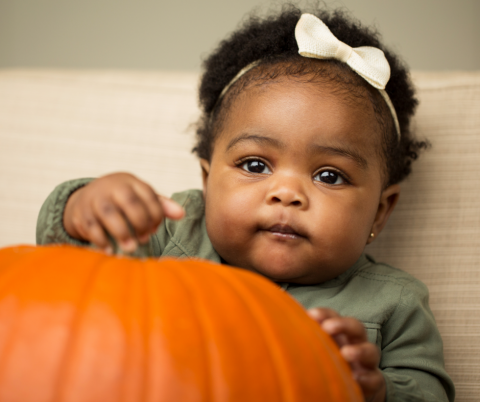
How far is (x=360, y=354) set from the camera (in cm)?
67

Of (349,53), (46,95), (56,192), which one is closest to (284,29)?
(349,53)

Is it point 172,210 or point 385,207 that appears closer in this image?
point 172,210

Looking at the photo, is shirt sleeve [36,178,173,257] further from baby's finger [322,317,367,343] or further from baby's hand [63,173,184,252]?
baby's finger [322,317,367,343]

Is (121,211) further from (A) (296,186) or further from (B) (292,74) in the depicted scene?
(B) (292,74)

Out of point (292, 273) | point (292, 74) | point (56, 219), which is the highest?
point (292, 74)

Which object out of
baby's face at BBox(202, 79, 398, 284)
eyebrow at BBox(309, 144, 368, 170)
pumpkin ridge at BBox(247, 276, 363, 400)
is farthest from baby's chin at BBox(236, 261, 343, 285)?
pumpkin ridge at BBox(247, 276, 363, 400)

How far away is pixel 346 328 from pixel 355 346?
34 mm

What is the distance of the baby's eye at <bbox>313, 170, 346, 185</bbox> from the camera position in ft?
3.36

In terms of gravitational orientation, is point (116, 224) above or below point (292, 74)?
below

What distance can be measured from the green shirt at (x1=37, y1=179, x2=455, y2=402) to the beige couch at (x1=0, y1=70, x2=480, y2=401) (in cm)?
17

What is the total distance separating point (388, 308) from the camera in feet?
3.32

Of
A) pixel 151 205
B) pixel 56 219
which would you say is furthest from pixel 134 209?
pixel 56 219

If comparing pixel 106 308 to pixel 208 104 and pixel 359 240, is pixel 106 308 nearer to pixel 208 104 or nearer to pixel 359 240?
pixel 359 240

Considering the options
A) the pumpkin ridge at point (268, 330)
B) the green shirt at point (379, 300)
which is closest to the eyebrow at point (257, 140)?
the green shirt at point (379, 300)
